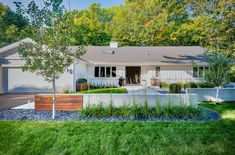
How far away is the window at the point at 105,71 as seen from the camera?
73.9ft

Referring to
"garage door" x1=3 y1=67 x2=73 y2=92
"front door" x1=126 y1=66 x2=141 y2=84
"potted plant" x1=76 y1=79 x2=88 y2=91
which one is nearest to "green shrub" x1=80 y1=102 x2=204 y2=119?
"potted plant" x1=76 y1=79 x2=88 y2=91

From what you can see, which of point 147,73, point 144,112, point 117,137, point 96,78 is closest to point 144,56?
point 147,73

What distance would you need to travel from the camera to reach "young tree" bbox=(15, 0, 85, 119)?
8.48m

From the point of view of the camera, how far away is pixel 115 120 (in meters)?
8.36

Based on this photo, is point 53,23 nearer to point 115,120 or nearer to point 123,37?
point 115,120

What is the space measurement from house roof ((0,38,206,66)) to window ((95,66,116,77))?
1039 millimetres

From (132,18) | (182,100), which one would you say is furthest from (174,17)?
(182,100)

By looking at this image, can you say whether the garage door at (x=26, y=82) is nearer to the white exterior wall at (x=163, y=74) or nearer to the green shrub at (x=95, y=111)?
the white exterior wall at (x=163, y=74)

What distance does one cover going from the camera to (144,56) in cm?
2333

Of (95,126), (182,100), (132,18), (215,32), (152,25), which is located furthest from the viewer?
(132,18)

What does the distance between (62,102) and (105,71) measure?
12.7 metres

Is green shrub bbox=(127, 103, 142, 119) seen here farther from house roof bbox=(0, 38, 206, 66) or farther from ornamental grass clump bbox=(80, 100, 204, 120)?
house roof bbox=(0, 38, 206, 66)

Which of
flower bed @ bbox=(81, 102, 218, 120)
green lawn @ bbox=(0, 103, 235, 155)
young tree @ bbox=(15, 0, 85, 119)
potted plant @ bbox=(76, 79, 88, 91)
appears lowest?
green lawn @ bbox=(0, 103, 235, 155)

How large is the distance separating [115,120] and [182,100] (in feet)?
12.8
